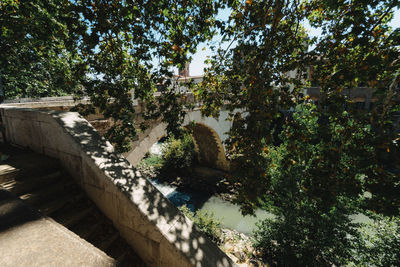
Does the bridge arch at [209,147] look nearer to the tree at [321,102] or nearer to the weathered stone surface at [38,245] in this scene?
the tree at [321,102]

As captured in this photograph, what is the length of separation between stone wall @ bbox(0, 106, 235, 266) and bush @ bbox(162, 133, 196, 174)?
9917 mm

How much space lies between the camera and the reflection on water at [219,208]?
8175 mm

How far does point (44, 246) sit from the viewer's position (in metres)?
1.06

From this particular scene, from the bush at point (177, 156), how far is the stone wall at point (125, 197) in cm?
992

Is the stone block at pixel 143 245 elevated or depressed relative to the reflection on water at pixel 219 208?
elevated

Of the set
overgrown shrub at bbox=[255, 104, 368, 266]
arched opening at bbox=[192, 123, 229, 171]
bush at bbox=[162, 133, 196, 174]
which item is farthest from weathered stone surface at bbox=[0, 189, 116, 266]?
bush at bbox=[162, 133, 196, 174]

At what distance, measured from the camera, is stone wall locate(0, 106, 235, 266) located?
174 centimetres

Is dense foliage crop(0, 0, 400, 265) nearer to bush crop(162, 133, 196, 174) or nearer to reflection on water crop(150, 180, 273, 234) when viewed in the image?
reflection on water crop(150, 180, 273, 234)

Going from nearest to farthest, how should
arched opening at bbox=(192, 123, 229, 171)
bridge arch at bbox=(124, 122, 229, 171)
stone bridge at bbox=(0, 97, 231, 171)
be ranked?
stone bridge at bbox=(0, 97, 231, 171), bridge arch at bbox=(124, 122, 229, 171), arched opening at bbox=(192, 123, 229, 171)

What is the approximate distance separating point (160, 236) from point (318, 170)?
2.35m

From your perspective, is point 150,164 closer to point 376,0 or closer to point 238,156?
point 238,156

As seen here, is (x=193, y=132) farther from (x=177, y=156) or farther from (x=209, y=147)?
(x=177, y=156)

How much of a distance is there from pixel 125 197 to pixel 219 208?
8430 millimetres

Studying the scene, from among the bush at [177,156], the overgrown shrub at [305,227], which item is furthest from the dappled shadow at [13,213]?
the bush at [177,156]
